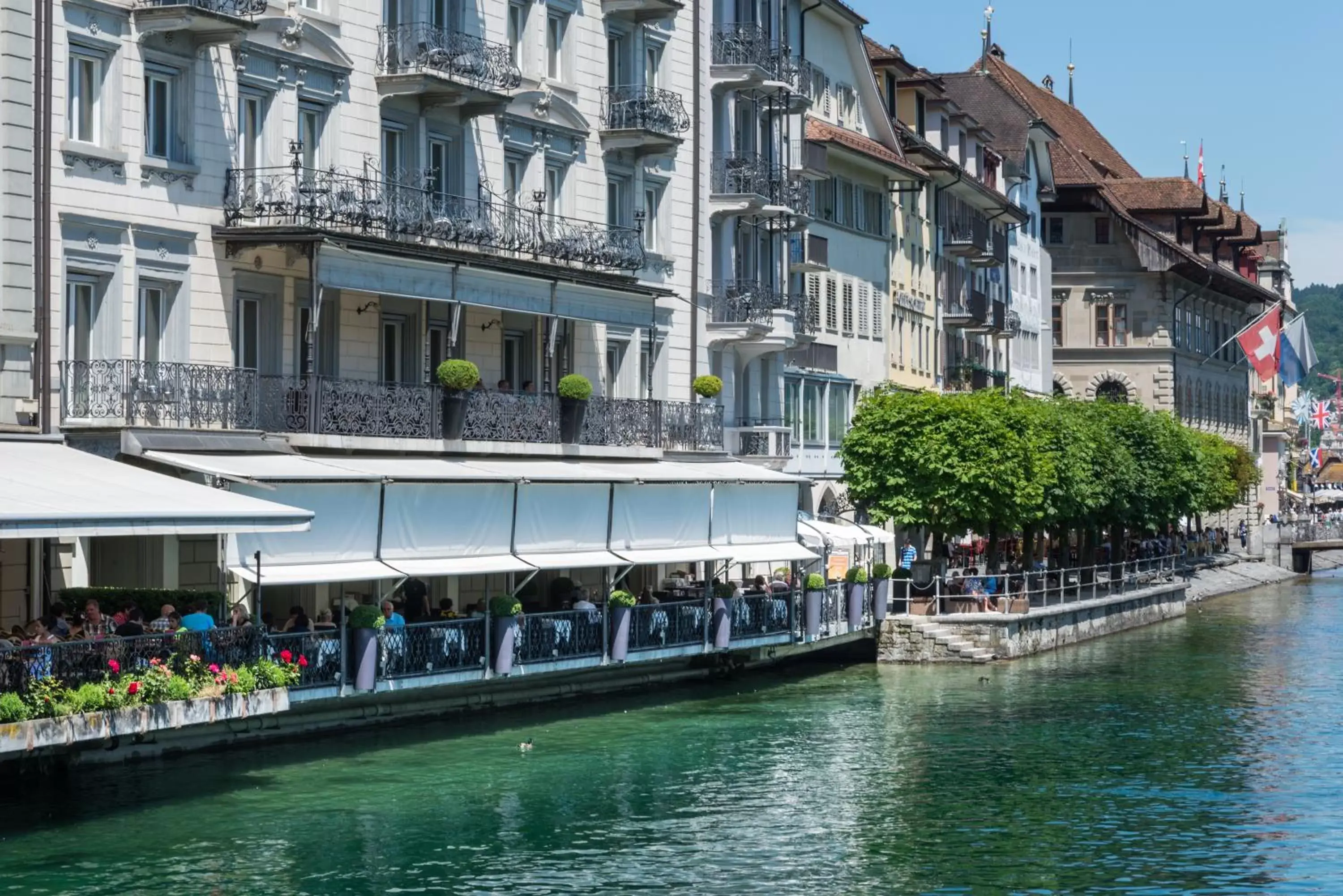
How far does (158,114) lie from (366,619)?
357 inches

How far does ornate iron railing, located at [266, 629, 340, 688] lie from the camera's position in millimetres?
35781

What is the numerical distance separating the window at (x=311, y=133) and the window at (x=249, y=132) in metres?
1.07

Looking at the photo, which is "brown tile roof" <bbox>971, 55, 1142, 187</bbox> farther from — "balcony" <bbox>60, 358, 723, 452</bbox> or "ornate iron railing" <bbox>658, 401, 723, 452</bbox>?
"balcony" <bbox>60, 358, 723, 452</bbox>

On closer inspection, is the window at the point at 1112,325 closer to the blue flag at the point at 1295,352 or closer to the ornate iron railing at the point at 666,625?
the blue flag at the point at 1295,352

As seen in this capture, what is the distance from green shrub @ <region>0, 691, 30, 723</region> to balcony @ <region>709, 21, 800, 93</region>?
1320 inches

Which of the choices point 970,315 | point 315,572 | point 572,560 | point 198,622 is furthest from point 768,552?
point 970,315

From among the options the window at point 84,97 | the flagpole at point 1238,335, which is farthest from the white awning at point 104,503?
the flagpole at point 1238,335

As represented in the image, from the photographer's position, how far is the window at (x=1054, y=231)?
397 feet

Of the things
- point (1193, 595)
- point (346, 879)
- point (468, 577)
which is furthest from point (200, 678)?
point (1193, 595)

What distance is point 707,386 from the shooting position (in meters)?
55.8

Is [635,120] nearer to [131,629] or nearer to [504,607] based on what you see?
[504,607]

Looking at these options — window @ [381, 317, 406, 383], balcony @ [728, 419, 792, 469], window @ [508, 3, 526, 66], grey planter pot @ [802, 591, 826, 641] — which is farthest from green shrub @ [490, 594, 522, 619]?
balcony @ [728, 419, 792, 469]

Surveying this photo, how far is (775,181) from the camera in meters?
62.2

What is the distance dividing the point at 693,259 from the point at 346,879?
31.8 m
